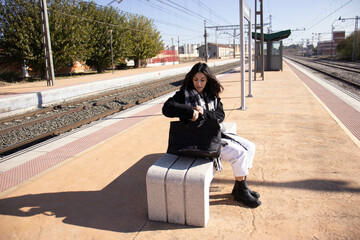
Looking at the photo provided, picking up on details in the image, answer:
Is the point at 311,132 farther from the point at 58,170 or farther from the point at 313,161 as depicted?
the point at 58,170

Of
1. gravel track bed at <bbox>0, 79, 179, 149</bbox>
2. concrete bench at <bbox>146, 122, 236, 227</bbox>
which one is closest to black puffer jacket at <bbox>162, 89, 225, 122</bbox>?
concrete bench at <bbox>146, 122, 236, 227</bbox>

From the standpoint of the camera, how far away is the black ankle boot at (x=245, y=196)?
9.98 ft

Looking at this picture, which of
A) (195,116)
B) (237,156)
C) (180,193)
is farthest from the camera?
(237,156)

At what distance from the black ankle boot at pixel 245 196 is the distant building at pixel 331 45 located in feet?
306

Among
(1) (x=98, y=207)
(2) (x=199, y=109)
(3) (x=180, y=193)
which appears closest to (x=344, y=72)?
(2) (x=199, y=109)

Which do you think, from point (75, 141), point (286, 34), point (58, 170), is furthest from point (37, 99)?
point (286, 34)

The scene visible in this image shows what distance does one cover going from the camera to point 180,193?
2709 mm

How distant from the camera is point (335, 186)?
3.40m

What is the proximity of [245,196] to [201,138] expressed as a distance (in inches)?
30.3

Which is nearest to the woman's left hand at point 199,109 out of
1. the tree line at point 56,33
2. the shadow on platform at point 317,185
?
the shadow on platform at point 317,185

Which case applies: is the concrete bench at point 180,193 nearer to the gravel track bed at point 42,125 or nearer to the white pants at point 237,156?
the white pants at point 237,156

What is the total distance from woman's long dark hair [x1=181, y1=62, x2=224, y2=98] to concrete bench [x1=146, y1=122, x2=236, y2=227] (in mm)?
814

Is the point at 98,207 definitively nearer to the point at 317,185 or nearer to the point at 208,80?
the point at 208,80

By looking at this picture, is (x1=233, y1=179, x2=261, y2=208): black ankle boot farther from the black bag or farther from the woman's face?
the woman's face
